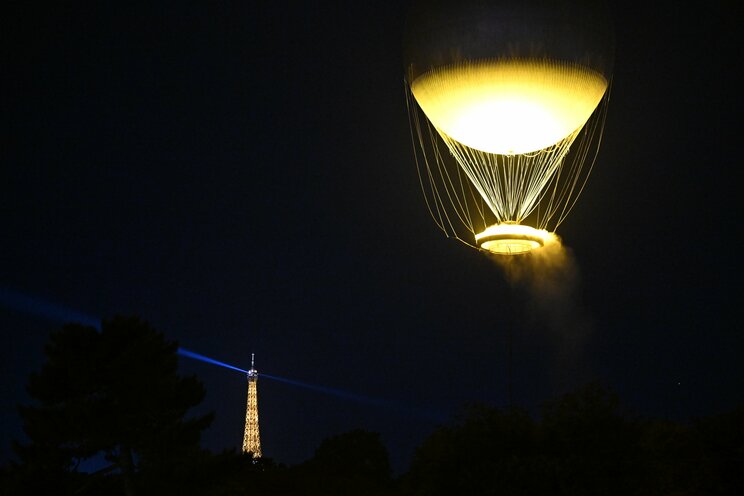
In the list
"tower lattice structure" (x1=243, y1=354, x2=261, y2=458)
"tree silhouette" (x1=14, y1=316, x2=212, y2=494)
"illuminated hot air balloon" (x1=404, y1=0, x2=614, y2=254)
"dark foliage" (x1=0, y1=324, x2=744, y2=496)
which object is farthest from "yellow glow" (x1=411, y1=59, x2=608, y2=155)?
"tower lattice structure" (x1=243, y1=354, x2=261, y2=458)

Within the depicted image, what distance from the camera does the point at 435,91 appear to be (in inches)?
798

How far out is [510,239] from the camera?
21344 mm

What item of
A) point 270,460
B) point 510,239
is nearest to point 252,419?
point 270,460

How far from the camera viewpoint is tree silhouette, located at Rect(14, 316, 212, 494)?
30172mm

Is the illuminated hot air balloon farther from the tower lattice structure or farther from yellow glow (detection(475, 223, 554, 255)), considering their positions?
the tower lattice structure

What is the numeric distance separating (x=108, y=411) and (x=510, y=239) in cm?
1456

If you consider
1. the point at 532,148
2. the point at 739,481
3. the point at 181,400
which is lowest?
the point at 739,481

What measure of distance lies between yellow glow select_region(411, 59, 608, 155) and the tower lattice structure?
54874mm

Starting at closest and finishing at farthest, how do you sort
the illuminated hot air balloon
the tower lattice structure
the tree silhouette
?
the illuminated hot air balloon < the tree silhouette < the tower lattice structure

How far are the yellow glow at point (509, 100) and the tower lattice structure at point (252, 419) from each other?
54874 millimetres

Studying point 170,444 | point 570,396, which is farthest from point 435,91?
point 170,444

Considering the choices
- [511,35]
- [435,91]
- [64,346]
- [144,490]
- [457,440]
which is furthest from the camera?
[64,346]

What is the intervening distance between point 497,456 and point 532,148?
6128 millimetres

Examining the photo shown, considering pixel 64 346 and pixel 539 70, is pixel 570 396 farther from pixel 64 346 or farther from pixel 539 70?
pixel 64 346
